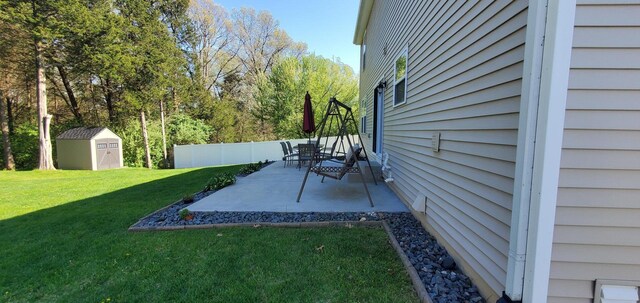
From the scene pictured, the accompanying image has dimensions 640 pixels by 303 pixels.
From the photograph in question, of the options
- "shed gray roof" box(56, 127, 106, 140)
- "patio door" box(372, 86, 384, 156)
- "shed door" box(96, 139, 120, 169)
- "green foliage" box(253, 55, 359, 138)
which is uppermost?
"green foliage" box(253, 55, 359, 138)

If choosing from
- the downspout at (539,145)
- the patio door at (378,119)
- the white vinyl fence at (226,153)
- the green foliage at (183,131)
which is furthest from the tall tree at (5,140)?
the downspout at (539,145)

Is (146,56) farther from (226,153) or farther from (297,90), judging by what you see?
(297,90)

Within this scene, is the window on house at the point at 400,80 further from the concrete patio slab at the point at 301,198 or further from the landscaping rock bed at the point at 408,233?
the landscaping rock bed at the point at 408,233

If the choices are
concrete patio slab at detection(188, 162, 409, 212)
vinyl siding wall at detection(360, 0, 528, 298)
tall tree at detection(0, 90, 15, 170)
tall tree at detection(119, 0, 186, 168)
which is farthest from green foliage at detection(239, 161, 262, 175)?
tall tree at detection(0, 90, 15, 170)

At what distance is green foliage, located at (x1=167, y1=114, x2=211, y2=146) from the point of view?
1711 centimetres

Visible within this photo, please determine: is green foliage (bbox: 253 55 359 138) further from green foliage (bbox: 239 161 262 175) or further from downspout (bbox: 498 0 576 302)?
downspout (bbox: 498 0 576 302)

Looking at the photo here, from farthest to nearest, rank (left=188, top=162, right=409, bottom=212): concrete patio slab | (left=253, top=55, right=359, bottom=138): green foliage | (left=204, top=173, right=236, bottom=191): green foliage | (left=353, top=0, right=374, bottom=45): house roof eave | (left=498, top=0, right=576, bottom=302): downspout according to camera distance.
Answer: (left=253, top=55, right=359, bottom=138): green foliage, (left=353, top=0, right=374, bottom=45): house roof eave, (left=204, top=173, right=236, bottom=191): green foliage, (left=188, top=162, right=409, bottom=212): concrete patio slab, (left=498, top=0, right=576, bottom=302): downspout

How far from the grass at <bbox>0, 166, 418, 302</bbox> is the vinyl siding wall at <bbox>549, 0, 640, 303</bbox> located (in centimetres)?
103

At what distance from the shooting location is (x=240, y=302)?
6.70ft

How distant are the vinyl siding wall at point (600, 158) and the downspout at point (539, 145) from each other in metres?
0.10

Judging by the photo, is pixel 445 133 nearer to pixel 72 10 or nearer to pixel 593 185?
pixel 593 185

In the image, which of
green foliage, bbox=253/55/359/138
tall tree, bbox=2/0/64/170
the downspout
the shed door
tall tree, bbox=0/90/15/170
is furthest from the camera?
green foliage, bbox=253/55/359/138

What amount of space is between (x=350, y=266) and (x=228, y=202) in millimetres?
2747

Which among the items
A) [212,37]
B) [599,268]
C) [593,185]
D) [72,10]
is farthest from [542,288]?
[212,37]
